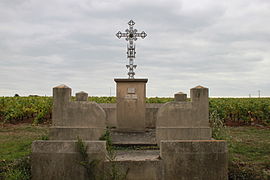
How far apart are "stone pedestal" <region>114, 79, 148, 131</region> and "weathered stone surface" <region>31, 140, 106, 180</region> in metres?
3.35

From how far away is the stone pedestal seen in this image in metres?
8.49

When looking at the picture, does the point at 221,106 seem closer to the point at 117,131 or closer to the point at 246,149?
the point at 246,149

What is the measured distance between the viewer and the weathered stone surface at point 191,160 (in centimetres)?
519

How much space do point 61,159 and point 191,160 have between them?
8.61 ft

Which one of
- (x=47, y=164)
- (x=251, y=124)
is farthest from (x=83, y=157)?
(x=251, y=124)

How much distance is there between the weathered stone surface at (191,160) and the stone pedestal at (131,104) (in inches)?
130

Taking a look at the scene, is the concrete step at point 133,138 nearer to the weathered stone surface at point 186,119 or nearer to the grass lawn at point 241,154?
the weathered stone surface at point 186,119

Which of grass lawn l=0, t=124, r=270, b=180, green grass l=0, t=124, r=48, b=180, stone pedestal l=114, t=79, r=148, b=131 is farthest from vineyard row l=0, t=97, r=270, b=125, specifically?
stone pedestal l=114, t=79, r=148, b=131

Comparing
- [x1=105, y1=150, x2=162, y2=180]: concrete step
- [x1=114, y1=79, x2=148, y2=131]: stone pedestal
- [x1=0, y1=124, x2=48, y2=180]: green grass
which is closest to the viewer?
[x1=105, y1=150, x2=162, y2=180]: concrete step

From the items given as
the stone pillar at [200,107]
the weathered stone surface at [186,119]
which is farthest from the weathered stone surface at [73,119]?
the stone pillar at [200,107]

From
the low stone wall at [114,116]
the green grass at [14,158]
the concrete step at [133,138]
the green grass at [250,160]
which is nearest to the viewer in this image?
the green grass at [14,158]

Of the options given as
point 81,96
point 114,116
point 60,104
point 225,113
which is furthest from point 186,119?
point 225,113

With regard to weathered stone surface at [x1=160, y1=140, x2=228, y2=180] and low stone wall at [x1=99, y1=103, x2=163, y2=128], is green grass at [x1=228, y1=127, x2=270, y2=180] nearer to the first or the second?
weathered stone surface at [x1=160, y1=140, x2=228, y2=180]

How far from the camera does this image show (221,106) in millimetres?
15484
